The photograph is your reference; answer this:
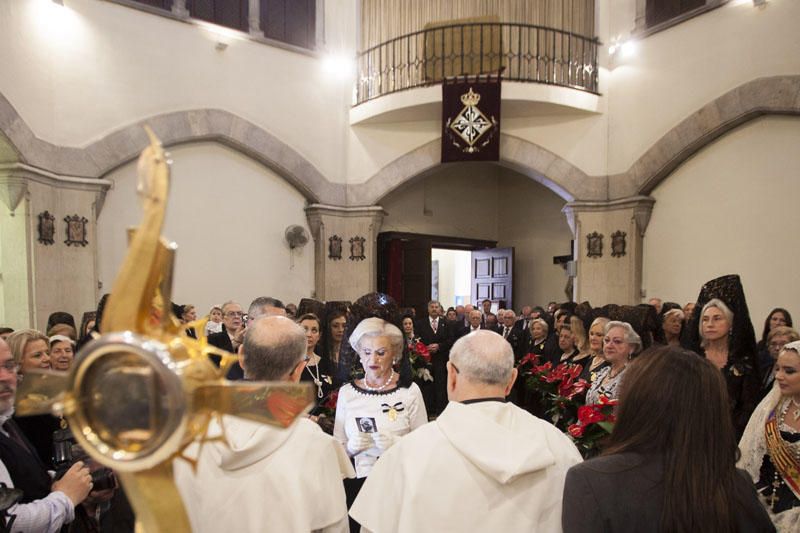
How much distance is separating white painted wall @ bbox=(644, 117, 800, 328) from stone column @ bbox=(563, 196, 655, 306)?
0.26 meters

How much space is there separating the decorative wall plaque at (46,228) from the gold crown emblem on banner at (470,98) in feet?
22.7

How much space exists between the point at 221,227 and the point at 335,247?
2.20 meters

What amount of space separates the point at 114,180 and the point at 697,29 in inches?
372

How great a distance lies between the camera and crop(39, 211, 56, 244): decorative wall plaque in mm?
7465

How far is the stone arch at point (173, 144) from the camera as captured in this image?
7363mm

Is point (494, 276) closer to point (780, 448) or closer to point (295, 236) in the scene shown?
point (295, 236)

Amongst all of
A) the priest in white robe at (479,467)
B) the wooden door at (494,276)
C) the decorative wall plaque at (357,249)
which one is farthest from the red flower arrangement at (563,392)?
the wooden door at (494,276)

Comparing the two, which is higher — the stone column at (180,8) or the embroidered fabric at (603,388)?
the stone column at (180,8)

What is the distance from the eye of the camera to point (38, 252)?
7.41 m

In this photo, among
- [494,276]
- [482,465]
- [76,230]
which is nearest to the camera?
[482,465]

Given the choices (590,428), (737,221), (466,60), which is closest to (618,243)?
(737,221)

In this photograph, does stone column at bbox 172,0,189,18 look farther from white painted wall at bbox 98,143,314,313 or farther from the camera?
the camera

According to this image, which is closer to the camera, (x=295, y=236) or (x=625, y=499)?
(x=625, y=499)

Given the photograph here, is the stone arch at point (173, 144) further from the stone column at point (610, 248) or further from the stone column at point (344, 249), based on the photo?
the stone column at point (610, 248)
